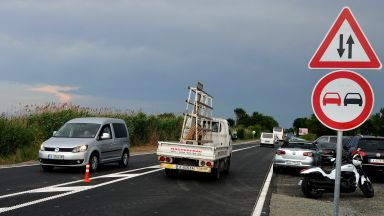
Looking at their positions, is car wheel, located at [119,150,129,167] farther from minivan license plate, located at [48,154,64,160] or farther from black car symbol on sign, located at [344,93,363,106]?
black car symbol on sign, located at [344,93,363,106]

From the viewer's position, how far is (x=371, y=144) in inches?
675

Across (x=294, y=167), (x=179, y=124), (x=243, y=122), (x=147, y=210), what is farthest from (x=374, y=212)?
(x=243, y=122)

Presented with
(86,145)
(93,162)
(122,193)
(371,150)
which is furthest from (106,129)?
(371,150)

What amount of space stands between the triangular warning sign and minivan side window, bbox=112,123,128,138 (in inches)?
545

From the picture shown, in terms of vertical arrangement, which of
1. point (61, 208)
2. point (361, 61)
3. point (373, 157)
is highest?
point (361, 61)

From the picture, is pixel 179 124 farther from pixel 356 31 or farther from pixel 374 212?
pixel 356 31

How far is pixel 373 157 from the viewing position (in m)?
16.7

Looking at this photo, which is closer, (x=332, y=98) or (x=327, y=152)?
(x=332, y=98)

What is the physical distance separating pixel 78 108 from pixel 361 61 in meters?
26.3

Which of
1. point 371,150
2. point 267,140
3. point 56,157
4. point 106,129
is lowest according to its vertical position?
point 56,157

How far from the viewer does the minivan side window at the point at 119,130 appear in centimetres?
1908

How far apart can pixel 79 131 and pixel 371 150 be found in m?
10.4

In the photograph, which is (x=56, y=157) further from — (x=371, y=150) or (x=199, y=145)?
(x=371, y=150)

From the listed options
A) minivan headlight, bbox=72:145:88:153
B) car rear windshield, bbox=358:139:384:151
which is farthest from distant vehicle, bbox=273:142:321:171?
minivan headlight, bbox=72:145:88:153
